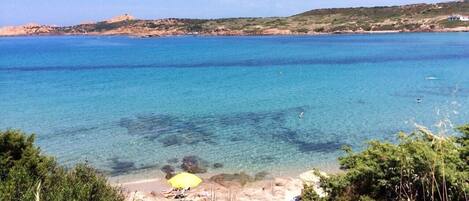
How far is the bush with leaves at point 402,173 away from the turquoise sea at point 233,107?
50.3 inches

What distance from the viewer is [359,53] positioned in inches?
3127

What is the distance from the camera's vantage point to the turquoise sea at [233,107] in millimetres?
23125

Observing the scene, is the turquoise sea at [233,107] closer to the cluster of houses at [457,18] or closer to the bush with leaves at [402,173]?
the bush with leaves at [402,173]

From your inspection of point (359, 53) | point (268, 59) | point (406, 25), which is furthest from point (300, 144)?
point (406, 25)

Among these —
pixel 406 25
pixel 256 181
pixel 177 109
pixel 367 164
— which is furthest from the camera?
pixel 406 25

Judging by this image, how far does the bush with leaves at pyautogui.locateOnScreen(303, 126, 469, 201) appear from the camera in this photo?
906cm

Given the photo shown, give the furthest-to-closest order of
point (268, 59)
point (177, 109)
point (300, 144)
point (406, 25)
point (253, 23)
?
point (253, 23), point (406, 25), point (268, 59), point (177, 109), point (300, 144)

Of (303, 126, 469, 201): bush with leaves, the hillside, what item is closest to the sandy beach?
(303, 126, 469, 201): bush with leaves

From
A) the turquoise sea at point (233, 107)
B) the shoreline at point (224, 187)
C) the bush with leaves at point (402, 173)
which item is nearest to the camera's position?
the bush with leaves at point (402, 173)

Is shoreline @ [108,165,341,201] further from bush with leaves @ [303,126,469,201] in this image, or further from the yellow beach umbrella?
bush with leaves @ [303,126,469,201]

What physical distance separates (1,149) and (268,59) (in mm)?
64837

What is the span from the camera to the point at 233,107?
35.5 m

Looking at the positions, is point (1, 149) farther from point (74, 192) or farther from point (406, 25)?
point (406, 25)

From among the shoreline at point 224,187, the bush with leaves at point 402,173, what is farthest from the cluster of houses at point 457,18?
the bush with leaves at point 402,173
